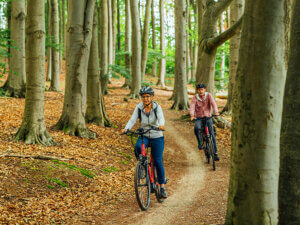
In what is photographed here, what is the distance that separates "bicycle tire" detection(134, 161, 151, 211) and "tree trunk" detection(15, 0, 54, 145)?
353 centimetres

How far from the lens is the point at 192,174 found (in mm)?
8633

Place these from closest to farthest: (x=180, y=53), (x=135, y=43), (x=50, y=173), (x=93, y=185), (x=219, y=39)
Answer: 1. (x=50, y=173)
2. (x=93, y=185)
3. (x=219, y=39)
4. (x=180, y=53)
5. (x=135, y=43)

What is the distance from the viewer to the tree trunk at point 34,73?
316 inches

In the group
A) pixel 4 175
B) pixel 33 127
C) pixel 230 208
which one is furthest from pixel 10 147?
pixel 230 208

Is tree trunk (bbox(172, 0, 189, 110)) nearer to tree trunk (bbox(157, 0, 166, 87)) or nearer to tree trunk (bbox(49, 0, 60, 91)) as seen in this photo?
tree trunk (bbox(49, 0, 60, 91))

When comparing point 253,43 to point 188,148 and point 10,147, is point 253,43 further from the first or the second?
point 188,148

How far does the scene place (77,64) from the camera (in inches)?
399

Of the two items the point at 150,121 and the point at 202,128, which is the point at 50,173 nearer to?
the point at 150,121

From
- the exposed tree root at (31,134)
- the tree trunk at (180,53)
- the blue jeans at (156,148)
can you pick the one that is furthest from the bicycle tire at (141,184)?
the tree trunk at (180,53)

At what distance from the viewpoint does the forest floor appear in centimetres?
541

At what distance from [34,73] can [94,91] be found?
13.1 ft

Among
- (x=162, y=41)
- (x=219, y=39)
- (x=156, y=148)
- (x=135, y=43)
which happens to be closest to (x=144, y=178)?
(x=156, y=148)

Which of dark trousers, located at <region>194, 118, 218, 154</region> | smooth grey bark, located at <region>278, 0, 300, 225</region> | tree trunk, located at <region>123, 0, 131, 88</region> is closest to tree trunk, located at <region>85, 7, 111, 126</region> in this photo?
dark trousers, located at <region>194, 118, 218, 154</region>

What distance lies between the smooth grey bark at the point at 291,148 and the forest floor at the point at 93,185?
155 centimetres
